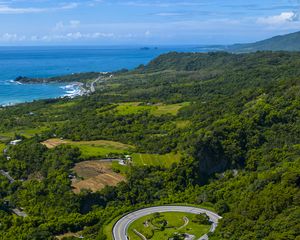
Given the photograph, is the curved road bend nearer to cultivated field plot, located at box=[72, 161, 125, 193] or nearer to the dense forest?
the dense forest

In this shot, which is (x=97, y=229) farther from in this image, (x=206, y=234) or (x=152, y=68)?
(x=152, y=68)

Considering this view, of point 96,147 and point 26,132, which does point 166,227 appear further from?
point 26,132

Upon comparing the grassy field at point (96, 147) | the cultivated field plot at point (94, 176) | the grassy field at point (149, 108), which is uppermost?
the grassy field at point (149, 108)

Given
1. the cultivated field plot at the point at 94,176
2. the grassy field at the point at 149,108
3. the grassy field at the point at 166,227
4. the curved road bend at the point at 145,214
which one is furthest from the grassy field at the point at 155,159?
the grassy field at the point at 149,108

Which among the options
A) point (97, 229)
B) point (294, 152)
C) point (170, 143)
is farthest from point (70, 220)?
point (294, 152)

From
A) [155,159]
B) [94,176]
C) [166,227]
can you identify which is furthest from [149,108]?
[166,227]

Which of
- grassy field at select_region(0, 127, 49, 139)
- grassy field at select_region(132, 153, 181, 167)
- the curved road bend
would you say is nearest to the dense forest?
grassy field at select_region(0, 127, 49, 139)

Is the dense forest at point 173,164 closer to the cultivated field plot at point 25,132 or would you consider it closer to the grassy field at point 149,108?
the cultivated field plot at point 25,132
